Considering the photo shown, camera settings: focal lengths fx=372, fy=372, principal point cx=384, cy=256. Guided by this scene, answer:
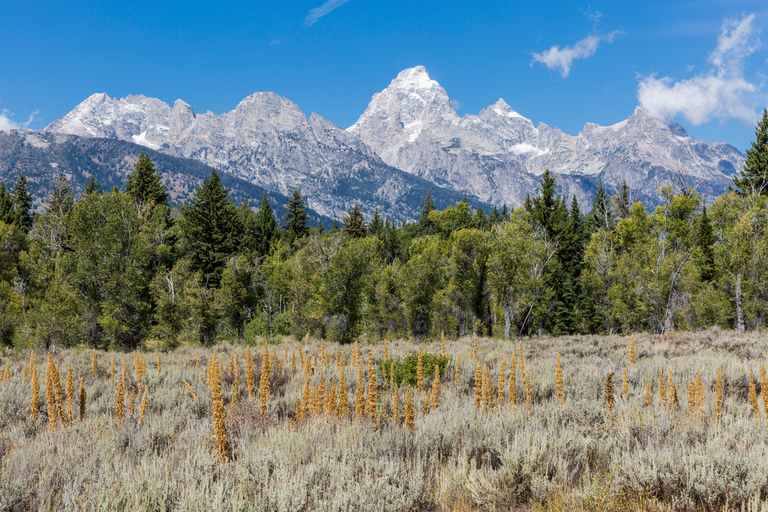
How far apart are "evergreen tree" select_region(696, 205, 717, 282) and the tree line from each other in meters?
0.14

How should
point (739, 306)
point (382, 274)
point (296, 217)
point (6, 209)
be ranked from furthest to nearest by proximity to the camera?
point (296, 217) → point (6, 209) → point (382, 274) → point (739, 306)

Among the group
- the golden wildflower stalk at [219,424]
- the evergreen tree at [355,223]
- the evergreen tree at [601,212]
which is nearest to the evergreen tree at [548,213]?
the evergreen tree at [601,212]

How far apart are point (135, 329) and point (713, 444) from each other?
29039 millimetres

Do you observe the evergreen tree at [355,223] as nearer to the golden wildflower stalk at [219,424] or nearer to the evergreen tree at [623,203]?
the evergreen tree at [623,203]

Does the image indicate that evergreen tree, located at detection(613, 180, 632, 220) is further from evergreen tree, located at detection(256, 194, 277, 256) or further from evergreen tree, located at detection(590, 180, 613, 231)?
evergreen tree, located at detection(256, 194, 277, 256)

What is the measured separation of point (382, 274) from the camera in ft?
122

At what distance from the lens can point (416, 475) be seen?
11.1ft

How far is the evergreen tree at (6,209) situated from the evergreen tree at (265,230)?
2615cm

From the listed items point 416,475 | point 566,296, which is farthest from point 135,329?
point 566,296

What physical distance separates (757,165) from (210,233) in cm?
5155

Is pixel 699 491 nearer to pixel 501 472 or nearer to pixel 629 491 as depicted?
pixel 629 491

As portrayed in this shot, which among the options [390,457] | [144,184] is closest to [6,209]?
[144,184]

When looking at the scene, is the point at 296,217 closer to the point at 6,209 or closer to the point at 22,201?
the point at 6,209

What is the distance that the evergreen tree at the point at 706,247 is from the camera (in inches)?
1288
